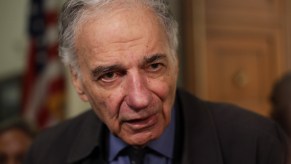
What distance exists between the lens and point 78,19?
1.60 metres

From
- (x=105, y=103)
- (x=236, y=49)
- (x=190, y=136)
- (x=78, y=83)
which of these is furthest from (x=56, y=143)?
(x=236, y=49)

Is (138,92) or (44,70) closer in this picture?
(138,92)

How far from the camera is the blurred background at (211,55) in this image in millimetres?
3834

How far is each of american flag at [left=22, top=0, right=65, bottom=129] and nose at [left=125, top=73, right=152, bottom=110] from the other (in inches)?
108

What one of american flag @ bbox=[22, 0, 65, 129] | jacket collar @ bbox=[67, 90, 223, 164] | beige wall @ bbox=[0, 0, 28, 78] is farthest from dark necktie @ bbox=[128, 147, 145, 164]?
beige wall @ bbox=[0, 0, 28, 78]

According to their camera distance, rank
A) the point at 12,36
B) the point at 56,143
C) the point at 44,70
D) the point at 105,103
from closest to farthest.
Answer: the point at 105,103 → the point at 56,143 → the point at 44,70 → the point at 12,36

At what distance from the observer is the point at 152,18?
5.05 feet

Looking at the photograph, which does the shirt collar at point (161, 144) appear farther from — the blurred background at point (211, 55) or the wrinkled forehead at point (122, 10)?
the blurred background at point (211, 55)

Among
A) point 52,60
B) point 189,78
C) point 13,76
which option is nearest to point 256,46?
point 189,78

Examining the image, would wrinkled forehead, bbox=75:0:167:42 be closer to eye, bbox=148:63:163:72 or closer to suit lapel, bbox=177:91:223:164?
eye, bbox=148:63:163:72

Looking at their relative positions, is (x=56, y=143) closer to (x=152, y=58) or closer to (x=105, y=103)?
(x=105, y=103)

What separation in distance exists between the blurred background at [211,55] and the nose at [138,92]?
91.8 inches

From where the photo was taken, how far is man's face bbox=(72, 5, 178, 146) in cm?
150

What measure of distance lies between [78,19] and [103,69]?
→ 0.17 metres
